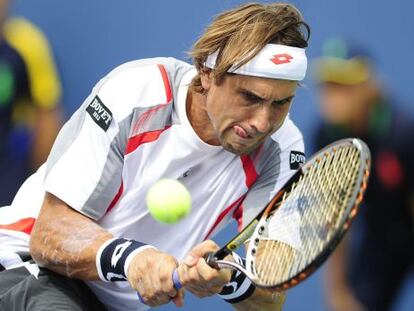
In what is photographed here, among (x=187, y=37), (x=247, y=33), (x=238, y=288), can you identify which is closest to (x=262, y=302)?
(x=238, y=288)

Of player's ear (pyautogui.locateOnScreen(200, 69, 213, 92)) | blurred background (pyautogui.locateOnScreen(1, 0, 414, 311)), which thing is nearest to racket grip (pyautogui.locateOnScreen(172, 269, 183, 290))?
player's ear (pyautogui.locateOnScreen(200, 69, 213, 92))

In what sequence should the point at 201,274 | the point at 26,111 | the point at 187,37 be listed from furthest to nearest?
the point at 26,111
the point at 187,37
the point at 201,274

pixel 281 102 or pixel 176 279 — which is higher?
pixel 281 102

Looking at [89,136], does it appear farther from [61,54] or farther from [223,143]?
[61,54]

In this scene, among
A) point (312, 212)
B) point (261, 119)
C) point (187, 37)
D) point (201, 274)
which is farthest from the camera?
point (187, 37)

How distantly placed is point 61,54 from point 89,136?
1680 millimetres

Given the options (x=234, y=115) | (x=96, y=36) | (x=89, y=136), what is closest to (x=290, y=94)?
(x=234, y=115)

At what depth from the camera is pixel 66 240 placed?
9.43 ft

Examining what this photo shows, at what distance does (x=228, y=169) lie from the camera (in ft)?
10.2

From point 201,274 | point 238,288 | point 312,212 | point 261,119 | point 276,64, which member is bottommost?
point 238,288

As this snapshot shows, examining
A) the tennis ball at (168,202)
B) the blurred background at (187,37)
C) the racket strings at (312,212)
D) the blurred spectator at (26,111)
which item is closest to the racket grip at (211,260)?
the racket strings at (312,212)

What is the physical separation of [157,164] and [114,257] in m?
0.39

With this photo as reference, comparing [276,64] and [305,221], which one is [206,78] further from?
[305,221]

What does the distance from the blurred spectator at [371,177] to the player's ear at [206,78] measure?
90cm
